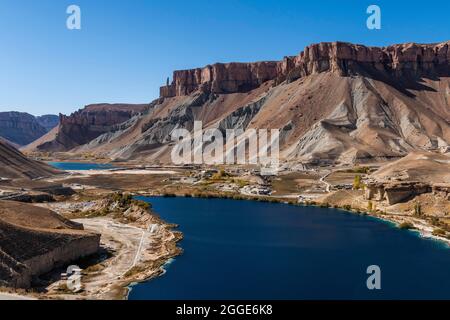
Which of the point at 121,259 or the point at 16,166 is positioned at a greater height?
the point at 16,166

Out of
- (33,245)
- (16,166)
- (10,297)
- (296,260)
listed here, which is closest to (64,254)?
(33,245)

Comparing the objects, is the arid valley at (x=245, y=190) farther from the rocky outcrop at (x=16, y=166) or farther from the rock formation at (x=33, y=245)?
the rocky outcrop at (x=16, y=166)

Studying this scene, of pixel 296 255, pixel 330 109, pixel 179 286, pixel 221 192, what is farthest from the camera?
pixel 330 109

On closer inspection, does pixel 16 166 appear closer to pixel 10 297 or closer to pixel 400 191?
pixel 400 191

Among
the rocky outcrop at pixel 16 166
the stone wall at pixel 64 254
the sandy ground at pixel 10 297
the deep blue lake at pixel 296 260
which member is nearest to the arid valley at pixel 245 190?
the stone wall at pixel 64 254

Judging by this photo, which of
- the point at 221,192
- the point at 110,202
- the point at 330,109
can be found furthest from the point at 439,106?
the point at 110,202

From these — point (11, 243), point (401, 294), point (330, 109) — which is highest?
point (330, 109)

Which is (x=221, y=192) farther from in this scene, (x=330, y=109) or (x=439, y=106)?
(x=439, y=106)

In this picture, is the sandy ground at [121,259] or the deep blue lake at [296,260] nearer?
the sandy ground at [121,259]
